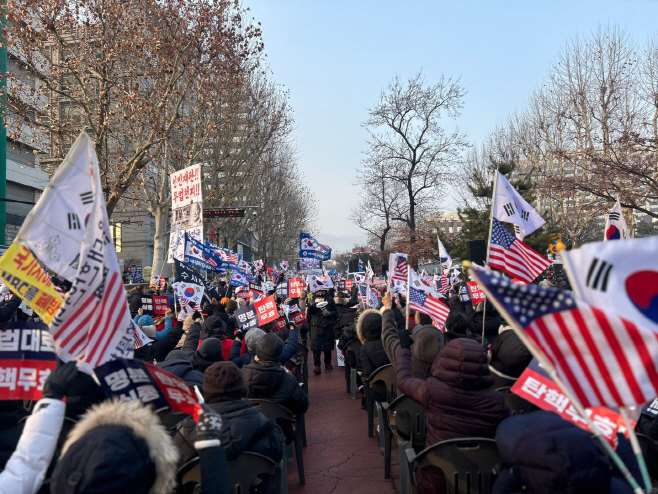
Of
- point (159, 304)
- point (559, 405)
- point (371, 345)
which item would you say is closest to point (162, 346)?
point (371, 345)

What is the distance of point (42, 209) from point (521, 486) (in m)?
2.69

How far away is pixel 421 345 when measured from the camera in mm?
5234

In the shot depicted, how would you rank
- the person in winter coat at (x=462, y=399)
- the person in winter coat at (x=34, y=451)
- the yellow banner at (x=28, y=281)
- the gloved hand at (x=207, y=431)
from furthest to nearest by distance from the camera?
the person in winter coat at (x=462, y=399) < the yellow banner at (x=28, y=281) < the gloved hand at (x=207, y=431) < the person in winter coat at (x=34, y=451)

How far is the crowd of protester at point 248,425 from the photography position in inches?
93.7

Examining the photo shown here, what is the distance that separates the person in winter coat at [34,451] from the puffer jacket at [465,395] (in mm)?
2362

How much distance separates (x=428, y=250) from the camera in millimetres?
31766

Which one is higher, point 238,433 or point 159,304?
point 159,304

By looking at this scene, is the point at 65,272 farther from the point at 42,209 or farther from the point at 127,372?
the point at 127,372

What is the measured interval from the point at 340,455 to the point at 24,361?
457 cm

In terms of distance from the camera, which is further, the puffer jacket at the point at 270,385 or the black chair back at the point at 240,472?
the puffer jacket at the point at 270,385

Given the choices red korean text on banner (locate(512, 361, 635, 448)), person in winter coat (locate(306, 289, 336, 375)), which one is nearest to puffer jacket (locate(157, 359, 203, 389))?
red korean text on banner (locate(512, 361, 635, 448))

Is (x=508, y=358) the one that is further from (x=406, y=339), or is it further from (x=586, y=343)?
(x=586, y=343)

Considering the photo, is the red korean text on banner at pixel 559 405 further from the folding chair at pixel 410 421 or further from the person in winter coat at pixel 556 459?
the folding chair at pixel 410 421

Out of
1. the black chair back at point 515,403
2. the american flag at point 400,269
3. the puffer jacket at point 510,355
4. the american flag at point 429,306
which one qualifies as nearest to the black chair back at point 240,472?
the black chair back at point 515,403
